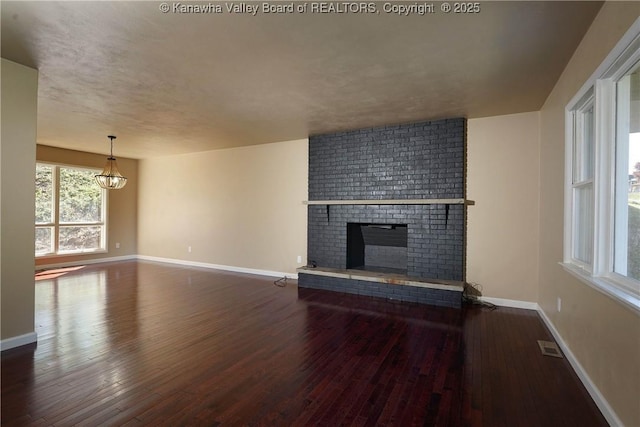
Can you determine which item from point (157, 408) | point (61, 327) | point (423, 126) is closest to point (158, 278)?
point (61, 327)

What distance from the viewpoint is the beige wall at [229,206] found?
231 inches

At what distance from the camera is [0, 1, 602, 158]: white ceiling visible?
2.16 m

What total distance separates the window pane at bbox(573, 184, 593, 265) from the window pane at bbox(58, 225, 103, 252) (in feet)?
28.5

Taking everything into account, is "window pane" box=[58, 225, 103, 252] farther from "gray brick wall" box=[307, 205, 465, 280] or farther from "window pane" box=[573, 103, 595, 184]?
A: "window pane" box=[573, 103, 595, 184]

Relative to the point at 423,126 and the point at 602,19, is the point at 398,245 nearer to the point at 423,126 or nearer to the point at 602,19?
the point at 423,126

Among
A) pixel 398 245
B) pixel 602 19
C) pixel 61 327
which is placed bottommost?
pixel 61 327

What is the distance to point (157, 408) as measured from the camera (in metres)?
1.95

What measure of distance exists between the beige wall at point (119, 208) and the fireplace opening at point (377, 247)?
219 inches

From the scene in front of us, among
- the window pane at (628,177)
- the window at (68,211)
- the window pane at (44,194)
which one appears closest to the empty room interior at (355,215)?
the window pane at (628,177)

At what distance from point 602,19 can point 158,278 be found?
6519 mm

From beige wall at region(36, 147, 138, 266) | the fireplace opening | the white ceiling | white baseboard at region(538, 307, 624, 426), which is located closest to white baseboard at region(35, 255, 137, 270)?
beige wall at region(36, 147, 138, 266)

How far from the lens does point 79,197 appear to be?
23.1 ft

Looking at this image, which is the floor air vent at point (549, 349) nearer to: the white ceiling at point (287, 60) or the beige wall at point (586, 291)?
the beige wall at point (586, 291)

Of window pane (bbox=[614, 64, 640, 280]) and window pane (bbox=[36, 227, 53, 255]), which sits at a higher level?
window pane (bbox=[614, 64, 640, 280])
